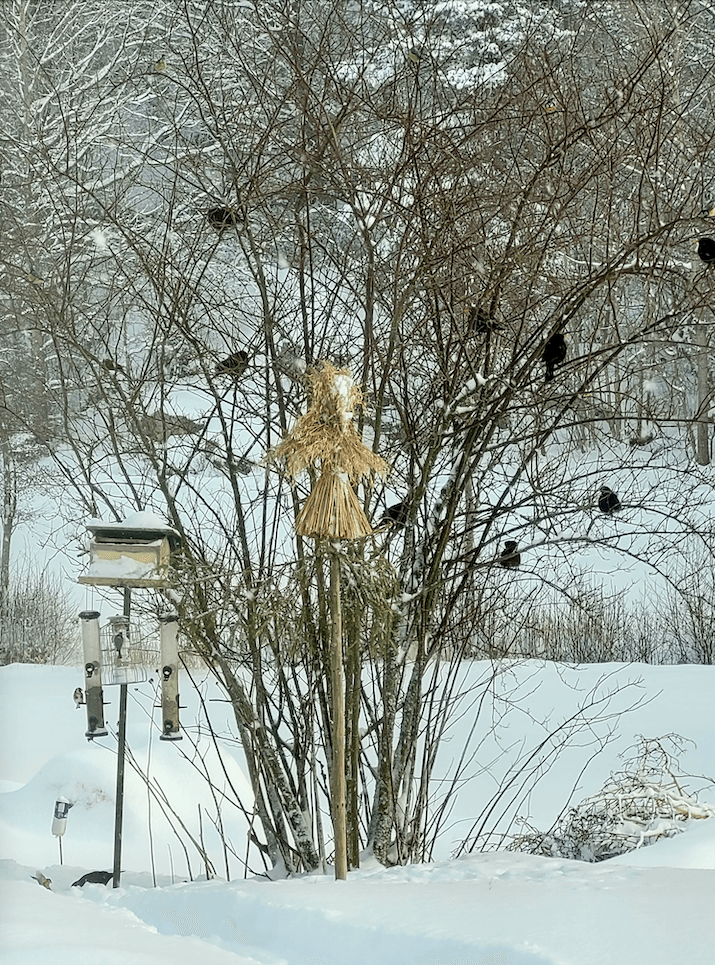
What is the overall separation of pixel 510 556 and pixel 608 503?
26 cm

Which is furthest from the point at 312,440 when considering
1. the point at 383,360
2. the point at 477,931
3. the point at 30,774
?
the point at 30,774

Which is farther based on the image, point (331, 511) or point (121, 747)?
point (121, 747)

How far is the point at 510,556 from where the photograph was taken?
2549 millimetres

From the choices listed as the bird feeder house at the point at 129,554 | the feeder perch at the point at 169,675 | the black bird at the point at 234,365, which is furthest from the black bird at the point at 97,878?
the black bird at the point at 234,365

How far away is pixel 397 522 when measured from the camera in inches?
97.6

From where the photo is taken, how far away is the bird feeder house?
2.28 metres

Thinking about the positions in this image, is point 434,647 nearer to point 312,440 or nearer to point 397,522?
point 397,522

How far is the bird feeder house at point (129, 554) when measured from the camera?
89.7 inches

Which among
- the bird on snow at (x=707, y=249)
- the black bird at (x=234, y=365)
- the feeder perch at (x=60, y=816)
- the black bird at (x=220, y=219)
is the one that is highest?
the black bird at (x=220, y=219)

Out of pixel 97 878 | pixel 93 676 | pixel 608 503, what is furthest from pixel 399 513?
pixel 97 878

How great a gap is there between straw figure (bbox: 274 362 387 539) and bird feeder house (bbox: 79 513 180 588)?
44 cm

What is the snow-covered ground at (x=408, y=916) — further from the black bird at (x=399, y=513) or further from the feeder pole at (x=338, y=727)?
the black bird at (x=399, y=513)

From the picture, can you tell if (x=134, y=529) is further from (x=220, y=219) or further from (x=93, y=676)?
(x=220, y=219)

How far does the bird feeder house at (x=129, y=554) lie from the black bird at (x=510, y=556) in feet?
2.55
